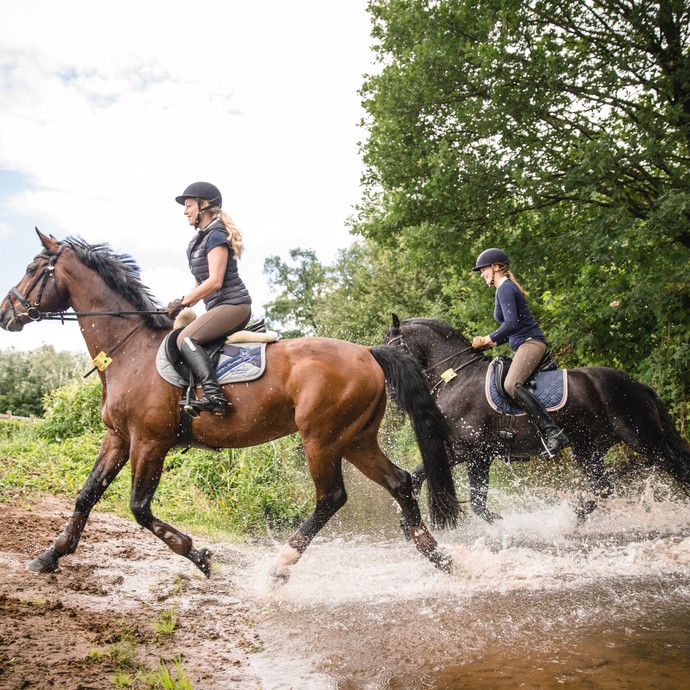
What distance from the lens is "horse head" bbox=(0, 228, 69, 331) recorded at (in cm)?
540

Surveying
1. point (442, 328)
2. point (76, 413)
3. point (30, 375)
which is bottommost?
point (30, 375)

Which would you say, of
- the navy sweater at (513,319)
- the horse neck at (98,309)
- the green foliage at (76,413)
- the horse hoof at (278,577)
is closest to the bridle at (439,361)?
the navy sweater at (513,319)

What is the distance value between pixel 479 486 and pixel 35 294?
5.10m

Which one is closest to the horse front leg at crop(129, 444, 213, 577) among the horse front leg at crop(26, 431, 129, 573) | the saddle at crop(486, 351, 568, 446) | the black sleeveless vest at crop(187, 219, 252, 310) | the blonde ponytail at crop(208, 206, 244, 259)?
the horse front leg at crop(26, 431, 129, 573)

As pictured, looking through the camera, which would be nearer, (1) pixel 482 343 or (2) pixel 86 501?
(2) pixel 86 501

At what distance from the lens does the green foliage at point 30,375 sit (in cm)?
4453

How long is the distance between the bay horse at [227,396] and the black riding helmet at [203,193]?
90 centimetres

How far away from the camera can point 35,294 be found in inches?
213

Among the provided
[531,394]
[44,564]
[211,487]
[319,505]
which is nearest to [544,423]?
[531,394]

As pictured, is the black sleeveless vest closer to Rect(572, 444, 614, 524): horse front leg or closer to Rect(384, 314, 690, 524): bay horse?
Rect(384, 314, 690, 524): bay horse

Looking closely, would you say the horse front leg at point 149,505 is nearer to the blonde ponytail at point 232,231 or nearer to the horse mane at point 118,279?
the horse mane at point 118,279

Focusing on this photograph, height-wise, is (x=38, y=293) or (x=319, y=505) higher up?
A: (x=38, y=293)

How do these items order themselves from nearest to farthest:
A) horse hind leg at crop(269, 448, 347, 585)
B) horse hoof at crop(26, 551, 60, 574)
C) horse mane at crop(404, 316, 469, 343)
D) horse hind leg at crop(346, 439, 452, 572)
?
horse hoof at crop(26, 551, 60, 574)
horse hind leg at crop(269, 448, 347, 585)
horse hind leg at crop(346, 439, 452, 572)
horse mane at crop(404, 316, 469, 343)

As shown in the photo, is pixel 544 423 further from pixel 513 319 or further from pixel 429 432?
pixel 429 432
